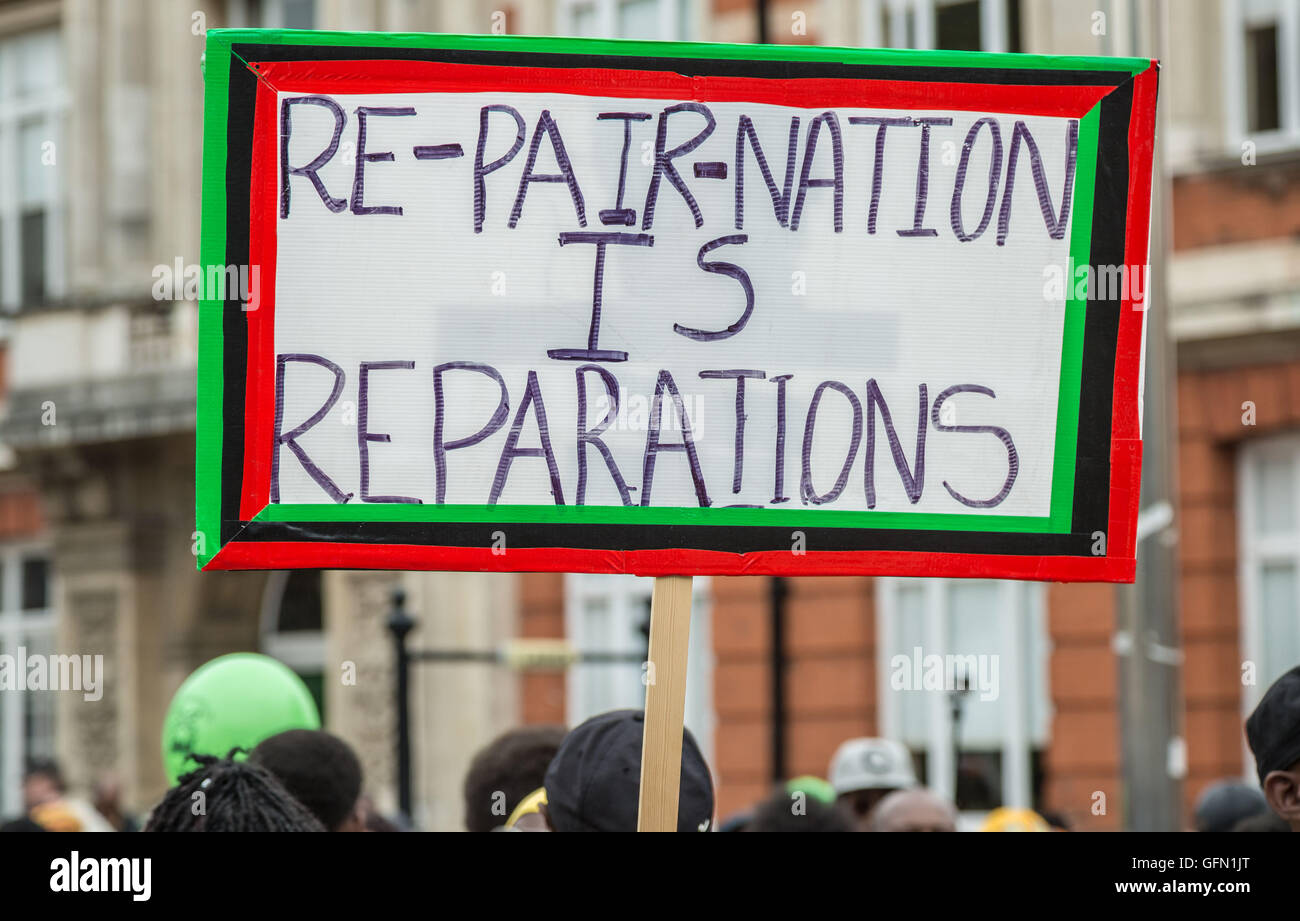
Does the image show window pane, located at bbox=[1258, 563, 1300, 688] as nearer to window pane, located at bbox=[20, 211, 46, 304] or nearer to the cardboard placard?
the cardboard placard

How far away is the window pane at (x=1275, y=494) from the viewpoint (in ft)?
42.5

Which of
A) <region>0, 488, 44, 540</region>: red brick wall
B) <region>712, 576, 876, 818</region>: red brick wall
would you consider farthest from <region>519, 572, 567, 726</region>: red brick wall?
<region>0, 488, 44, 540</region>: red brick wall

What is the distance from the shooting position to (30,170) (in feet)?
64.8

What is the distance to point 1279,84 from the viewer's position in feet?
43.1

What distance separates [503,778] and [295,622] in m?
14.8

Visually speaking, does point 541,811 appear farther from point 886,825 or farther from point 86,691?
point 86,691

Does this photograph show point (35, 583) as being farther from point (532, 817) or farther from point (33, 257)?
point (532, 817)

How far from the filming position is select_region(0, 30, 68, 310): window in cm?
1948

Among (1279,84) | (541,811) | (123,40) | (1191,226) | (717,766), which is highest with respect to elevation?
(123,40)

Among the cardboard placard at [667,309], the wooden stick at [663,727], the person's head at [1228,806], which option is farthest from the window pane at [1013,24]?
the wooden stick at [663,727]

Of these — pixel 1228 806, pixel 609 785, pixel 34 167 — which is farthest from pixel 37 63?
pixel 609 785

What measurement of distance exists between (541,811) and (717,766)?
1130 centimetres

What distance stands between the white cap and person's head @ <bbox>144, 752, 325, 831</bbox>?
4.41 meters
